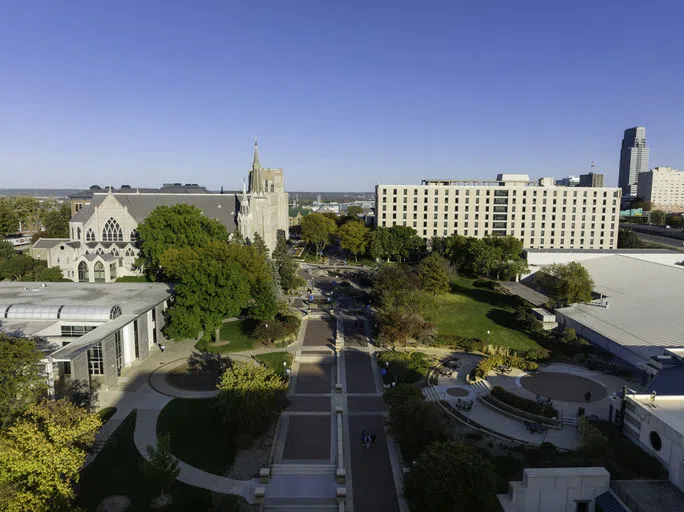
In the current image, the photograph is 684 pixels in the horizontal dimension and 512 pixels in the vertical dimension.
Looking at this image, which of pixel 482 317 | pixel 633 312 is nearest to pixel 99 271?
pixel 482 317

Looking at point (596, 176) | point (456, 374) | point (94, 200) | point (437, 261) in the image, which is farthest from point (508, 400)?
point (596, 176)

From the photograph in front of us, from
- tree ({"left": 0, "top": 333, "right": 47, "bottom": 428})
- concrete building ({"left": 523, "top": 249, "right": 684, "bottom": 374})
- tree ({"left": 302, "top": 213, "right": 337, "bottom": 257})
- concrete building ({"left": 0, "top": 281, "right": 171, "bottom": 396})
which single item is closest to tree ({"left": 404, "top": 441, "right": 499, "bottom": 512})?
concrete building ({"left": 523, "top": 249, "right": 684, "bottom": 374})

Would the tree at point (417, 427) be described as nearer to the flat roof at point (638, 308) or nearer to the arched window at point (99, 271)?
the flat roof at point (638, 308)

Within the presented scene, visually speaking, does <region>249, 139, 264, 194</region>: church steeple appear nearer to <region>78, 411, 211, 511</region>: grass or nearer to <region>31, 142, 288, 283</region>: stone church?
<region>31, 142, 288, 283</region>: stone church

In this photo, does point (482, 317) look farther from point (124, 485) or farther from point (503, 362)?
point (124, 485)

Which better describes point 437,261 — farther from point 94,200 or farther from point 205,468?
point 94,200

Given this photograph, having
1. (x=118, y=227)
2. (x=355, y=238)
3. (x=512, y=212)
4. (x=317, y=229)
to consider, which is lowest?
(x=355, y=238)
